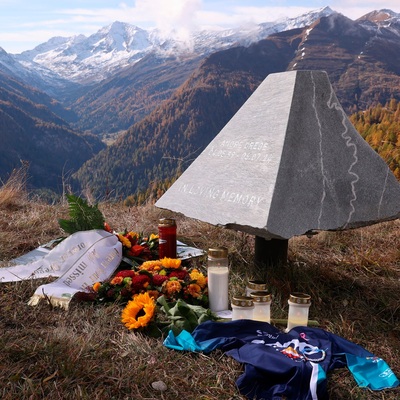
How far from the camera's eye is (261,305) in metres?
2.98

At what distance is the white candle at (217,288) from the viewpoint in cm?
340

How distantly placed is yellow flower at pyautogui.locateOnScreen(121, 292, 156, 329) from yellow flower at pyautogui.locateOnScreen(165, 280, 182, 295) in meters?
0.26

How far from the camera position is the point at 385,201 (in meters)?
3.98

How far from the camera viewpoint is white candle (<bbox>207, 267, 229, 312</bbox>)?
3.40 m

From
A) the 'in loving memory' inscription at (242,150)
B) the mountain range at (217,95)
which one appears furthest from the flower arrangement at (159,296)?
the mountain range at (217,95)

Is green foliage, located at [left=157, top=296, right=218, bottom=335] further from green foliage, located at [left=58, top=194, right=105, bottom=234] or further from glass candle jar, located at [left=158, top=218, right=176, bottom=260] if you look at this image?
green foliage, located at [left=58, top=194, right=105, bottom=234]

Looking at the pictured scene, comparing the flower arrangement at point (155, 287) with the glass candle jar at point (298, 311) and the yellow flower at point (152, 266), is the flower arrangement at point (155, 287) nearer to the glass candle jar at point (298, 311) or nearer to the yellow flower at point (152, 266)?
the yellow flower at point (152, 266)

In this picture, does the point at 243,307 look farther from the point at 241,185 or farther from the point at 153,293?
the point at 241,185

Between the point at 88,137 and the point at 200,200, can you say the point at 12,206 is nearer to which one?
the point at 200,200

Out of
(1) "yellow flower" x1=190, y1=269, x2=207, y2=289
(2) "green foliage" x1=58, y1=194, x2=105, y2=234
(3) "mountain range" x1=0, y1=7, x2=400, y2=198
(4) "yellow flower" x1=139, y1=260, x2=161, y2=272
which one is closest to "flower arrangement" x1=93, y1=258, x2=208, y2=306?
(1) "yellow flower" x1=190, y1=269, x2=207, y2=289

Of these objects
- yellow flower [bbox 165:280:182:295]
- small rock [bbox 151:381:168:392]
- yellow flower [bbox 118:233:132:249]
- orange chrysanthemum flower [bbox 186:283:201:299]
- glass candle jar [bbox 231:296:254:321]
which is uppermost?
glass candle jar [bbox 231:296:254:321]

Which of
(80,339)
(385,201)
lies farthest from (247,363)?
(385,201)

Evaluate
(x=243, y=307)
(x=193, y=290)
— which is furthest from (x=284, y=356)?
(x=193, y=290)

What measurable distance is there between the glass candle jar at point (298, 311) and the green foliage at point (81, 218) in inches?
81.1
